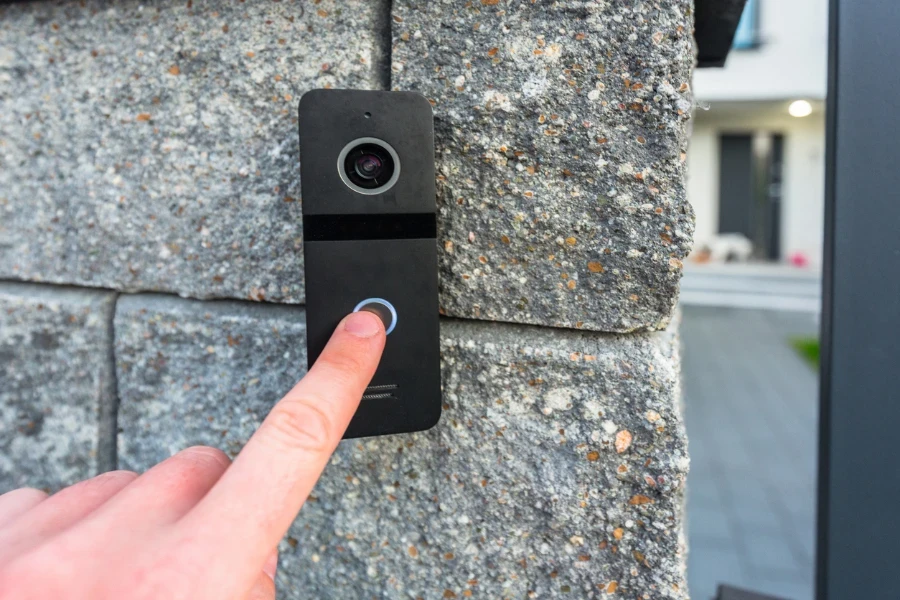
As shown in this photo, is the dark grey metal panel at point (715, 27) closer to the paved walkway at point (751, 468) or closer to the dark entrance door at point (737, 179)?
the paved walkway at point (751, 468)

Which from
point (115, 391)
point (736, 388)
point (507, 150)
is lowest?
point (736, 388)

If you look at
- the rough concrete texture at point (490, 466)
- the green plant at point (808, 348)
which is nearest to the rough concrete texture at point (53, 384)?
the rough concrete texture at point (490, 466)

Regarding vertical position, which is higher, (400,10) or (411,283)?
(400,10)

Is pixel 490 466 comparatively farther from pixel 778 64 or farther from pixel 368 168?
pixel 778 64

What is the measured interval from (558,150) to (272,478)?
1.70 feet

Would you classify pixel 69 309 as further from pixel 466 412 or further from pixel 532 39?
pixel 532 39

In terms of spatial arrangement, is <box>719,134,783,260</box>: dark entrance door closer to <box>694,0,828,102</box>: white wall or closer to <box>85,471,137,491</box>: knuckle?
<box>694,0,828,102</box>: white wall

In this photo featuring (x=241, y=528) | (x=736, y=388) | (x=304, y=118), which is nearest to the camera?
(x=241, y=528)

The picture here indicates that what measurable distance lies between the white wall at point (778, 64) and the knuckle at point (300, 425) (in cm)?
929

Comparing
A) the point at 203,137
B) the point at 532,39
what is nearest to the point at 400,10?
the point at 532,39

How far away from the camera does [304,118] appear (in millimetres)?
643

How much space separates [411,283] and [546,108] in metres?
0.29

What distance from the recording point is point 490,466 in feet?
2.58

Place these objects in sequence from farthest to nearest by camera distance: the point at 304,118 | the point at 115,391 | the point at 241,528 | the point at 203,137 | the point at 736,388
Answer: the point at 736,388
the point at 115,391
the point at 203,137
the point at 304,118
the point at 241,528
